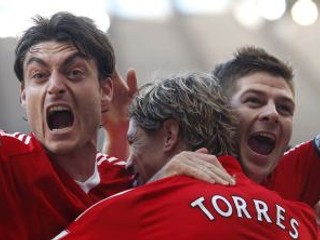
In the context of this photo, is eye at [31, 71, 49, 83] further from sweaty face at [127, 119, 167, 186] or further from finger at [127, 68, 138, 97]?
finger at [127, 68, 138, 97]

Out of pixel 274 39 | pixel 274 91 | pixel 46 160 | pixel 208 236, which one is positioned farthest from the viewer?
pixel 274 39

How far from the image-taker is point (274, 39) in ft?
20.7

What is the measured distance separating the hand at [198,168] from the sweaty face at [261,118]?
572mm

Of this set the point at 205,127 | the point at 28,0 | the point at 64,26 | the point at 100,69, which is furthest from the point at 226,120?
the point at 28,0

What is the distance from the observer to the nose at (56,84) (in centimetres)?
181

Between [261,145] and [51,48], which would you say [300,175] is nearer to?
[261,145]

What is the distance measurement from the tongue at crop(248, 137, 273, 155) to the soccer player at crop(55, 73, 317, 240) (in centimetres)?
46

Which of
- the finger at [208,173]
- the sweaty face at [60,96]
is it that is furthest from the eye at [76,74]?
the finger at [208,173]

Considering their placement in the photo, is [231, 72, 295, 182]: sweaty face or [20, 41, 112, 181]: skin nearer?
[20, 41, 112, 181]: skin

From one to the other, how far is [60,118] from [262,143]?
29.5 inches

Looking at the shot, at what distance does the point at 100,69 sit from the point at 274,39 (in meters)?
4.56

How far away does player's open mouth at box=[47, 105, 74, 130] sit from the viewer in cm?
185

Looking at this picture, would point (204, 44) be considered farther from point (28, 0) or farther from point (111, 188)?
point (111, 188)

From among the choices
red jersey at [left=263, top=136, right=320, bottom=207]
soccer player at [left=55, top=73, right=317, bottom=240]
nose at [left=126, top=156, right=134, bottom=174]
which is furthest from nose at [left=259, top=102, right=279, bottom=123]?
nose at [left=126, top=156, right=134, bottom=174]
